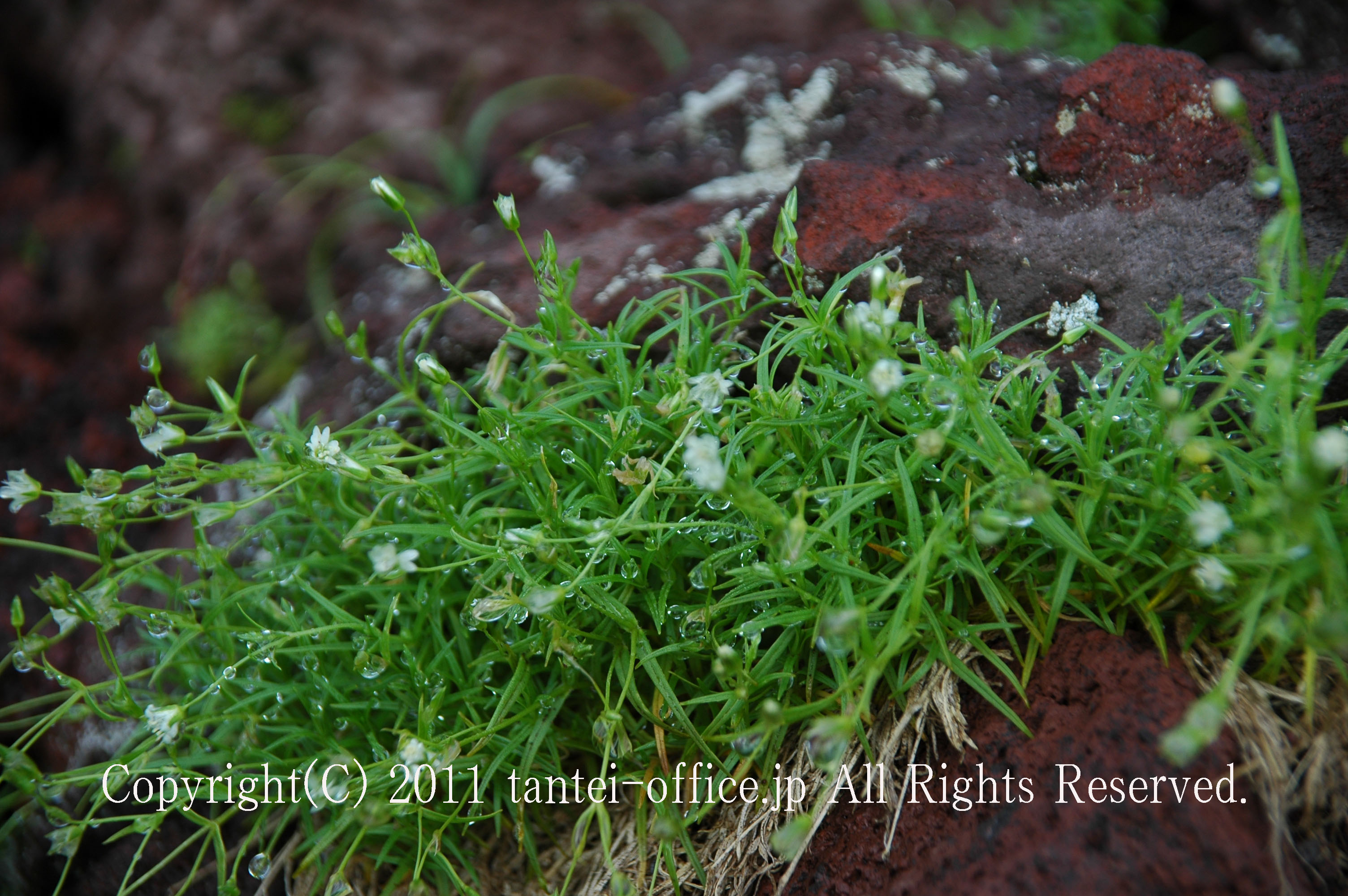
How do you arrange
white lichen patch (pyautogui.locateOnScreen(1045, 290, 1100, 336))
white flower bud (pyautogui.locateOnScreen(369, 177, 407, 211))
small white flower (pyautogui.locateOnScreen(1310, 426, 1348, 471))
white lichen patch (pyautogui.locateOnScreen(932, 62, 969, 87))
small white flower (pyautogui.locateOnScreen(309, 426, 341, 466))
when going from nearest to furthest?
small white flower (pyautogui.locateOnScreen(1310, 426, 1348, 471)) → small white flower (pyautogui.locateOnScreen(309, 426, 341, 466)) → white flower bud (pyautogui.locateOnScreen(369, 177, 407, 211)) → white lichen patch (pyautogui.locateOnScreen(1045, 290, 1100, 336)) → white lichen patch (pyautogui.locateOnScreen(932, 62, 969, 87))

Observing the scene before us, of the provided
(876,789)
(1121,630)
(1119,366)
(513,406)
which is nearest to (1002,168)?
(1119,366)

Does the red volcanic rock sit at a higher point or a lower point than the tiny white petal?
higher

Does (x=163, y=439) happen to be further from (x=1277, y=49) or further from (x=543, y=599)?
(x=1277, y=49)

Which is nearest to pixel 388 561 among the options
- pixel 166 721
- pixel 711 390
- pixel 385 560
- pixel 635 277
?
pixel 385 560

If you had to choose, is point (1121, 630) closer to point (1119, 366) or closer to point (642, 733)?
point (1119, 366)

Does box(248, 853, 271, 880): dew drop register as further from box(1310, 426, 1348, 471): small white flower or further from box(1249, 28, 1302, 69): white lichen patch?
box(1249, 28, 1302, 69): white lichen patch

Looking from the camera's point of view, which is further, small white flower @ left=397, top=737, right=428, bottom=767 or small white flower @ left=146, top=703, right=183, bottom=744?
small white flower @ left=146, top=703, right=183, bottom=744

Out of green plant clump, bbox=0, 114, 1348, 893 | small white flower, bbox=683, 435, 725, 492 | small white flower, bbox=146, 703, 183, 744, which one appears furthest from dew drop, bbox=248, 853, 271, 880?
small white flower, bbox=683, 435, 725, 492
